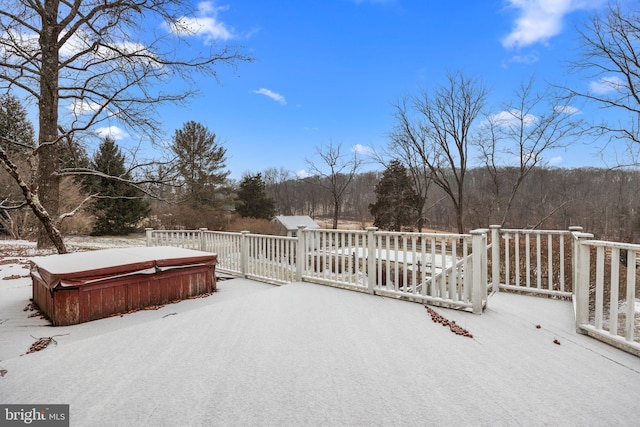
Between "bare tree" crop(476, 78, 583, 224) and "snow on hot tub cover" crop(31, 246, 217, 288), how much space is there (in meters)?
14.5

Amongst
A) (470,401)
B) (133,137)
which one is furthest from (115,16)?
(470,401)

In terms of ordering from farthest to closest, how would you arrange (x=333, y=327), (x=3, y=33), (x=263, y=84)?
(x=263, y=84) → (x=3, y=33) → (x=333, y=327)

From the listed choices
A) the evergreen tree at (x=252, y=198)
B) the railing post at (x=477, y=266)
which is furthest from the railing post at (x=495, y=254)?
the evergreen tree at (x=252, y=198)

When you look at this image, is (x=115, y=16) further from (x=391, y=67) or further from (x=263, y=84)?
(x=391, y=67)

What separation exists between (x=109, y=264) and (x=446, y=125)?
54.6 ft

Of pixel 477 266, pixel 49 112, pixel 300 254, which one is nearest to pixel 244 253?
pixel 300 254

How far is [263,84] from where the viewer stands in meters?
13.4

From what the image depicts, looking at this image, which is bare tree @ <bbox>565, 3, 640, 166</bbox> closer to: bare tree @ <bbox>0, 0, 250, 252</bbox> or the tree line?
the tree line

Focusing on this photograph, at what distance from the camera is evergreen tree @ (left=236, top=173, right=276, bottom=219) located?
23984 mm

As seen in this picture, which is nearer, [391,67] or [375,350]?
[375,350]

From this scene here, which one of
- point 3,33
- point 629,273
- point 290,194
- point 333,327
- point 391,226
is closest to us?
point 629,273

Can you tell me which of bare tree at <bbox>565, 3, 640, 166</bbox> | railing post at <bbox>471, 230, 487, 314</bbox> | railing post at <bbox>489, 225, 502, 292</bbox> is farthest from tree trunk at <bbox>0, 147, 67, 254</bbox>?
bare tree at <bbox>565, 3, 640, 166</bbox>

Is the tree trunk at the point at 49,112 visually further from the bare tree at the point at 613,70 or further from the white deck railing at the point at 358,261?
the bare tree at the point at 613,70

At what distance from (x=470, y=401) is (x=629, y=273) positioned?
1.44 meters
